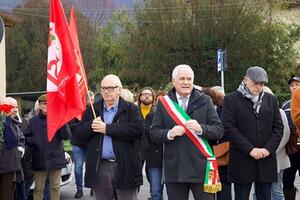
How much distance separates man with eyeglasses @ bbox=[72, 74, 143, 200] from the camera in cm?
570

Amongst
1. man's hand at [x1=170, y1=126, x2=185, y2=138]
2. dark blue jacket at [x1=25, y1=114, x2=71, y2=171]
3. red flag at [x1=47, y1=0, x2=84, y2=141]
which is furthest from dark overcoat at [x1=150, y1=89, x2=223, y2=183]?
dark blue jacket at [x1=25, y1=114, x2=71, y2=171]

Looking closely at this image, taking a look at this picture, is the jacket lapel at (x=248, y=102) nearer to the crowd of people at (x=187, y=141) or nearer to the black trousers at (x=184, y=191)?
the crowd of people at (x=187, y=141)

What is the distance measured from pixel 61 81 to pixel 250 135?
2.22m

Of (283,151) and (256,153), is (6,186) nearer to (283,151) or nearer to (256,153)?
(256,153)

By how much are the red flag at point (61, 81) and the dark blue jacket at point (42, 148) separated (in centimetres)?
192

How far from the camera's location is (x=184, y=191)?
18.0ft

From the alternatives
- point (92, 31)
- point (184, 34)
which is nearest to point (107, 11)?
point (92, 31)

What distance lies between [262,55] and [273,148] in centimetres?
2593

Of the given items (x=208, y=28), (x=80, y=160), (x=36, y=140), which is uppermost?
(x=208, y=28)

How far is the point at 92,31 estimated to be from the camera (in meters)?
48.5

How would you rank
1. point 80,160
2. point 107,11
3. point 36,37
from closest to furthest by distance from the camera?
point 80,160
point 36,37
point 107,11

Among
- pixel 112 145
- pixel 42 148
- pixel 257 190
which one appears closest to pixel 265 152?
pixel 257 190

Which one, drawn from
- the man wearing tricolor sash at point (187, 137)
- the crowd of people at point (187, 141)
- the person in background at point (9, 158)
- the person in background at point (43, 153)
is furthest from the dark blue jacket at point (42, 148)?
the man wearing tricolor sash at point (187, 137)

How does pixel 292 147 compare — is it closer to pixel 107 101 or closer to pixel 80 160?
pixel 107 101
